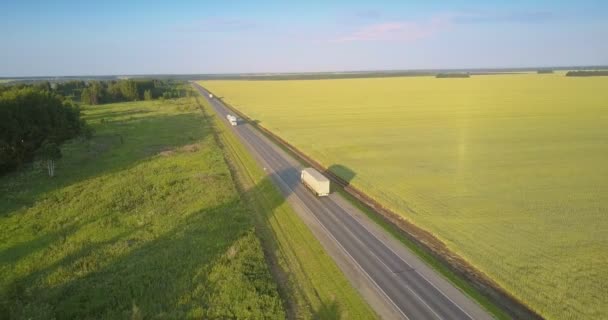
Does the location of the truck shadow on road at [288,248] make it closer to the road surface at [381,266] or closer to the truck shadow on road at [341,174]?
the road surface at [381,266]

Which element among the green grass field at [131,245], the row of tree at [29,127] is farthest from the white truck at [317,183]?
the row of tree at [29,127]

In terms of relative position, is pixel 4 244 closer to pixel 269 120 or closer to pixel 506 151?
pixel 506 151

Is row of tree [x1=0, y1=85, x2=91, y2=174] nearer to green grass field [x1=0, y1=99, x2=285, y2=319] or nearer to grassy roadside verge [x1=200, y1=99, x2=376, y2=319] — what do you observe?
green grass field [x1=0, y1=99, x2=285, y2=319]

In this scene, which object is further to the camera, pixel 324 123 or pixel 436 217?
pixel 324 123

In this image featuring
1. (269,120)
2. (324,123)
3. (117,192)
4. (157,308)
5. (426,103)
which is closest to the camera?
(157,308)

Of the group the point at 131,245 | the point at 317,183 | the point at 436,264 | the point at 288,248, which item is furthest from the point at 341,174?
the point at 131,245

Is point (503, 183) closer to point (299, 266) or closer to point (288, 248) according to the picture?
point (288, 248)

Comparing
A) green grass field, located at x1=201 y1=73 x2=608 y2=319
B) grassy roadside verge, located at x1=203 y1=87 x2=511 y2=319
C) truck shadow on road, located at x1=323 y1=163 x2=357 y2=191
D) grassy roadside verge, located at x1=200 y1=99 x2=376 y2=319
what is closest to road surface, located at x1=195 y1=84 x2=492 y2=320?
grassy roadside verge, located at x1=203 y1=87 x2=511 y2=319

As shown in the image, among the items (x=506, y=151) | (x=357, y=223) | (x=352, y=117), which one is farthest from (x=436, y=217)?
(x=352, y=117)
